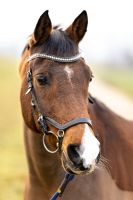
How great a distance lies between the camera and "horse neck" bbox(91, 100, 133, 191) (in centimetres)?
604

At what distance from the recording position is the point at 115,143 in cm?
616

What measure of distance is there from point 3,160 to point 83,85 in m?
11.4

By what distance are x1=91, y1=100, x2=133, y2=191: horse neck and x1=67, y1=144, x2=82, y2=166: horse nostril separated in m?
1.01

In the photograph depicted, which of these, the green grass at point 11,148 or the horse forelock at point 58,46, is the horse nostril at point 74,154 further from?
the green grass at point 11,148

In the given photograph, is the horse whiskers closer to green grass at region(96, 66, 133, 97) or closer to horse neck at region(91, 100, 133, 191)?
horse neck at region(91, 100, 133, 191)

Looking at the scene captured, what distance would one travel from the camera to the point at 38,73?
18.1 ft

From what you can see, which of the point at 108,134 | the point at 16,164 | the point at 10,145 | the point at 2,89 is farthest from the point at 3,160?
the point at 2,89

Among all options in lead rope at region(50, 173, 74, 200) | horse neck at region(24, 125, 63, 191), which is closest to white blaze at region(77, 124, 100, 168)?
lead rope at region(50, 173, 74, 200)

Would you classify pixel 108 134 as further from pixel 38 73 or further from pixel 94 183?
pixel 38 73

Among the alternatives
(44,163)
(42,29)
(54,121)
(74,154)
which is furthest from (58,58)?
(44,163)

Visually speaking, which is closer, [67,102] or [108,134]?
[67,102]

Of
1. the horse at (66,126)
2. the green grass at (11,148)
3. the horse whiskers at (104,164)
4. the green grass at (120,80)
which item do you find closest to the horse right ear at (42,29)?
the horse at (66,126)

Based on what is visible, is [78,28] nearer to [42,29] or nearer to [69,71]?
[42,29]

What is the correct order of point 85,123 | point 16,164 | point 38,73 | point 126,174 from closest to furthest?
point 85,123 < point 38,73 < point 126,174 < point 16,164
